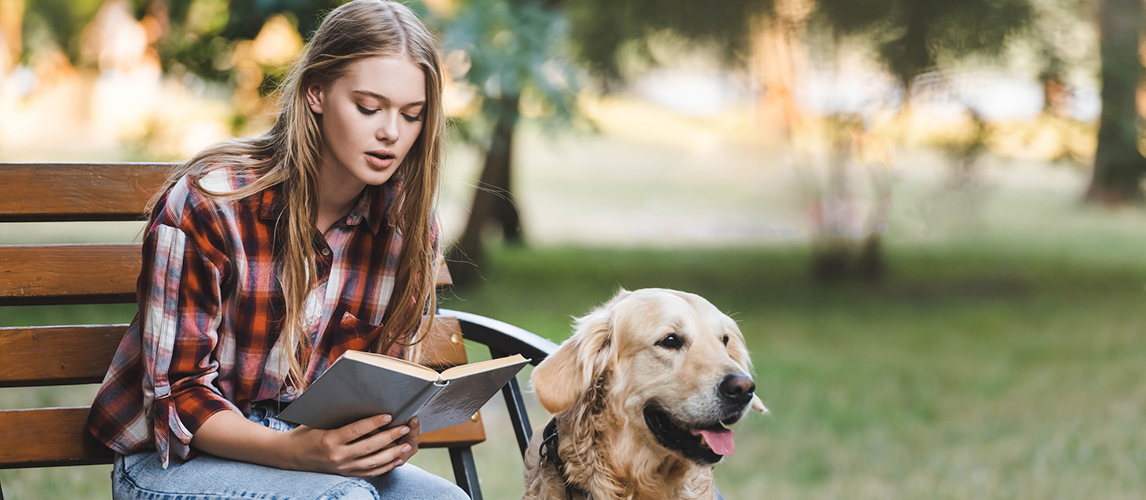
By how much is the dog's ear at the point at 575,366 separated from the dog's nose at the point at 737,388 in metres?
0.28

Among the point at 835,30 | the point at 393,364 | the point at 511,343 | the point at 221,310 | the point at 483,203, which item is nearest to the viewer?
the point at 393,364

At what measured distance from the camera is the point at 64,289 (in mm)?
2123

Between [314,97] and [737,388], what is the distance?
1.04 m

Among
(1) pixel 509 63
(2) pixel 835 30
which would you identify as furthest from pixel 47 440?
(2) pixel 835 30

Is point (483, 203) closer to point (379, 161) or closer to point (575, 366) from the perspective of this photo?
point (575, 366)

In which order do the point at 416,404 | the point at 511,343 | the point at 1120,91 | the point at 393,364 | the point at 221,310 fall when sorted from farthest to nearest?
the point at 1120,91 < the point at 511,343 < the point at 221,310 < the point at 416,404 < the point at 393,364

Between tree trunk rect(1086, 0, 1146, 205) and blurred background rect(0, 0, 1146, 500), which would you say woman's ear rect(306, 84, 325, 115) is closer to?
blurred background rect(0, 0, 1146, 500)

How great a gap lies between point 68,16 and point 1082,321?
1885cm

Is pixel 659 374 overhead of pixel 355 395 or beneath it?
beneath

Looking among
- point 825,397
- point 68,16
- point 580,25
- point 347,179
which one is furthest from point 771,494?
point 68,16

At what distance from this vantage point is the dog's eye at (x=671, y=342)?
6.94 feet

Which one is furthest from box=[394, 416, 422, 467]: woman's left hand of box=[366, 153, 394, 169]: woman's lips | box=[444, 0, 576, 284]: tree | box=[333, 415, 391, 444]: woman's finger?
box=[444, 0, 576, 284]: tree

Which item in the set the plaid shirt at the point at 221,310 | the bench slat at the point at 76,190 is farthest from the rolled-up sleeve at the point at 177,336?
the bench slat at the point at 76,190

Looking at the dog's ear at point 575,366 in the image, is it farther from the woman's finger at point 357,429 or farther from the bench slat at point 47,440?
the bench slat at point 47,440
